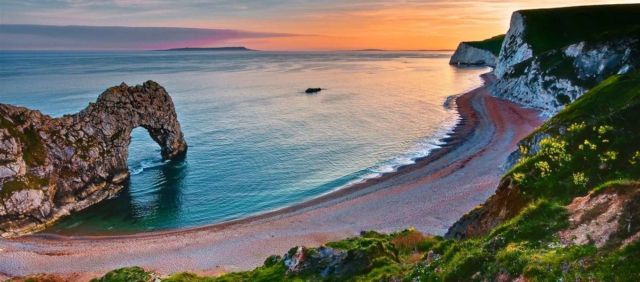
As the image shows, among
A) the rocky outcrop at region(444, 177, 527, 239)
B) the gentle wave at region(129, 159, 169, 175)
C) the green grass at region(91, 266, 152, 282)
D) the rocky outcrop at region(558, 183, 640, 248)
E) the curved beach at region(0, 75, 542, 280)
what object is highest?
the rocky outcrop at region(558, 183, 640, 248)

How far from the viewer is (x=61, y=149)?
5175 cm

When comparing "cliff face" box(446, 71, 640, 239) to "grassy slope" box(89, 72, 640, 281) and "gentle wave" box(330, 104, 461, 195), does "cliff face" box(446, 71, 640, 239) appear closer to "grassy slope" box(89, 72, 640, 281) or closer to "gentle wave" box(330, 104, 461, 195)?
"grassy slope" box(89, 72, 640, 281)

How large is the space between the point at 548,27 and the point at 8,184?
380 feet

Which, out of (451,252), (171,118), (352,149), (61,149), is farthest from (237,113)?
(451,252)

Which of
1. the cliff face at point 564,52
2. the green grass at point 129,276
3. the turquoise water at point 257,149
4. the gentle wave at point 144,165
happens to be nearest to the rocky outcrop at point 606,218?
the green grass at point 129,276

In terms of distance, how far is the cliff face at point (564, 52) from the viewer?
69.5 m

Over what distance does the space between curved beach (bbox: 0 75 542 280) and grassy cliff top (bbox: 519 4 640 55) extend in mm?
67604

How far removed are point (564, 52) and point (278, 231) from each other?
6984cm

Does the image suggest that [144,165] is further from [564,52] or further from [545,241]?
[564,52]

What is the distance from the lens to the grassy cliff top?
4154 inches

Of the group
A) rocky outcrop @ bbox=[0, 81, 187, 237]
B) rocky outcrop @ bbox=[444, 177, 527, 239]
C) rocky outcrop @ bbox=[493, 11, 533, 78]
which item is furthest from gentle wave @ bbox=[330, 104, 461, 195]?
rocky outcrop @ bbox=[493, 11, 533, 78]

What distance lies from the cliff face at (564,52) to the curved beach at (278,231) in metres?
29.4

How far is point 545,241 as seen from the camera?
16516 millimetres

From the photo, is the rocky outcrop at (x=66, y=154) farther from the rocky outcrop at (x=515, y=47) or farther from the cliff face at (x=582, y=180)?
the rocky outcrop at (x=515, y=47)
